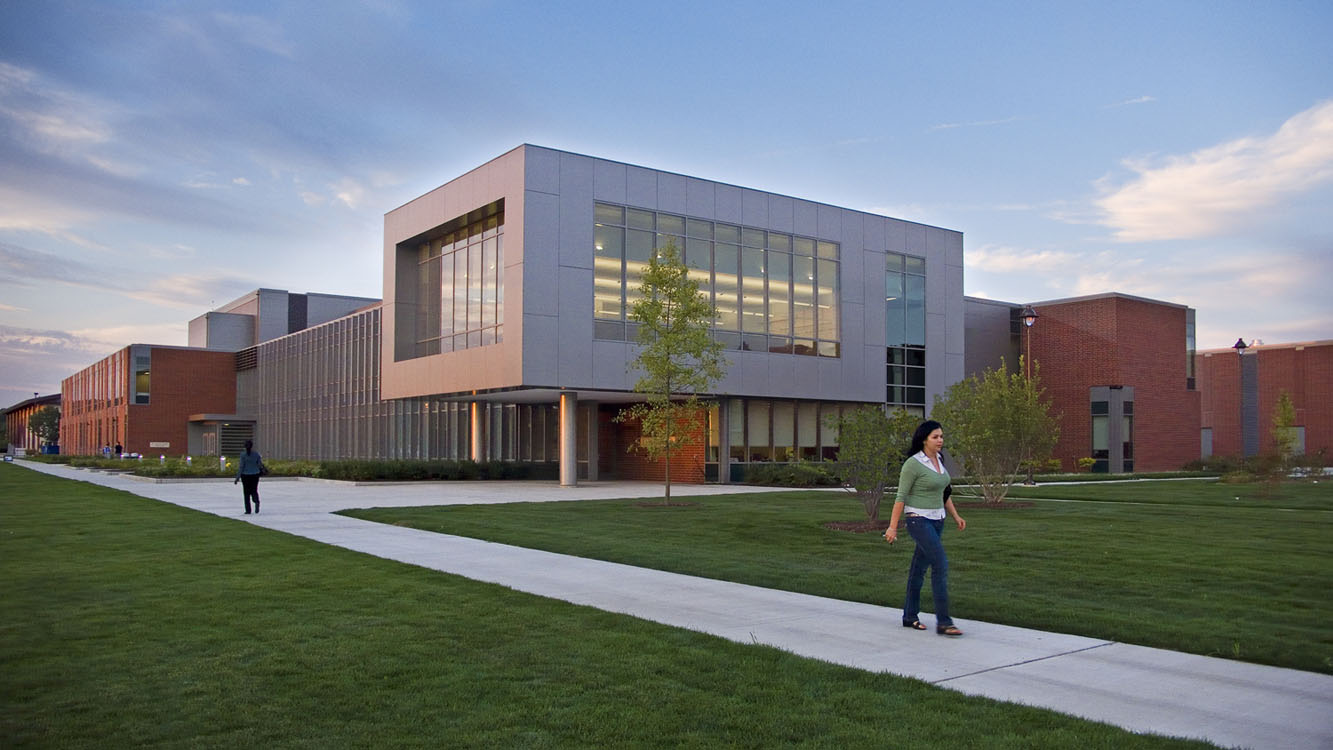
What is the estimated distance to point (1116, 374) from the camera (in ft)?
163

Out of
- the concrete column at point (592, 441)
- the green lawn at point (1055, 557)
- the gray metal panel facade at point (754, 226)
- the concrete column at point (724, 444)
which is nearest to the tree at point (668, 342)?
the green lawn at point (1055, 557)

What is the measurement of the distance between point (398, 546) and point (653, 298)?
13.6 m

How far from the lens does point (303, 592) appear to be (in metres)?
10.6

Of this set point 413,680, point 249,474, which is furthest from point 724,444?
point 413,680

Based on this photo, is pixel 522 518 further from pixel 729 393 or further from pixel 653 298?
pixel 729 393

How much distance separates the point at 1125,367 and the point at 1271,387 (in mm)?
24077

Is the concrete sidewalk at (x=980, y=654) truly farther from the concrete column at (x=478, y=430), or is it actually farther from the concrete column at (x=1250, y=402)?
the concrete column at (x=1250, y=402)

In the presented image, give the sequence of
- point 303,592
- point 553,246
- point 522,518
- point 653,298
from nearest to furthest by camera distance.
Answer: point 303,592 < point 522,518 < point 653,298 < point 553,246

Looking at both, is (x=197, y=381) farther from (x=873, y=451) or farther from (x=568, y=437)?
(x=873, y=451)

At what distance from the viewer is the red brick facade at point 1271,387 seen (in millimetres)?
63969

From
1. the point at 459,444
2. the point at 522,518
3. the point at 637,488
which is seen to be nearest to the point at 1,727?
the point at 522,518

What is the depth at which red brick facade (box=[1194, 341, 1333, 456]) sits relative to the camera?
64.0 metres

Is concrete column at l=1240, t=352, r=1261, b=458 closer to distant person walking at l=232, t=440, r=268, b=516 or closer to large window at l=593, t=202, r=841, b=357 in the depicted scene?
large window at l=593, t=202, r=841, b=357

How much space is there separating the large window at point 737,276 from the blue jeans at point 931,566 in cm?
2680
